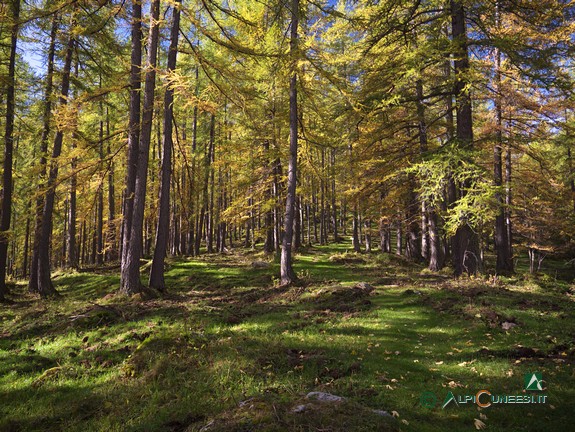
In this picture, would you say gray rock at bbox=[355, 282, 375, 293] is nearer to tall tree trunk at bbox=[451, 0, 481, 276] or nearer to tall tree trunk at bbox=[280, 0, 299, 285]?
tall tree trunk at bbox=[280, 0, 299, 285]

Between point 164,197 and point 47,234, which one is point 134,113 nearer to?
point 164,197

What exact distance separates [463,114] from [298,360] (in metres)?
9.86

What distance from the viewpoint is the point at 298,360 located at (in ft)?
19.9

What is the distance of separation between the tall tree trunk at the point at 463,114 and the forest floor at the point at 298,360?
1006 millimetres

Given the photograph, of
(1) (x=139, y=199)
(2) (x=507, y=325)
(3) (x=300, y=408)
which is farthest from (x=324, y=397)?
(1) (x=139, y=199)

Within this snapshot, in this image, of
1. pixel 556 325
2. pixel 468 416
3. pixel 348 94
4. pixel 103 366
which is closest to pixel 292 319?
pixel 103 366

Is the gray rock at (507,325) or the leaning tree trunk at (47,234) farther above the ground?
the leaning tree trunk at (47,234)

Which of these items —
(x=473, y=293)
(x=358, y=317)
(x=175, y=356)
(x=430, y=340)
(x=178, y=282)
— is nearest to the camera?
(x=175, y=356)

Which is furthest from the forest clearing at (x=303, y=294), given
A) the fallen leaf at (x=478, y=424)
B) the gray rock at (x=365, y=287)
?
the gray rock at (x=365, y=287)

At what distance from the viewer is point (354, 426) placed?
340 centimetres

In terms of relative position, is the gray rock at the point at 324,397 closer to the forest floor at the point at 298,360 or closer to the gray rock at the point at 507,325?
the forest floor at the point at 298,360

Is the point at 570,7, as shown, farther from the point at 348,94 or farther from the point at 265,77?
the point at 265,77

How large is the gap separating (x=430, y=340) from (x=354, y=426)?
4.26m

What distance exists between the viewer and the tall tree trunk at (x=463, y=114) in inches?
395
